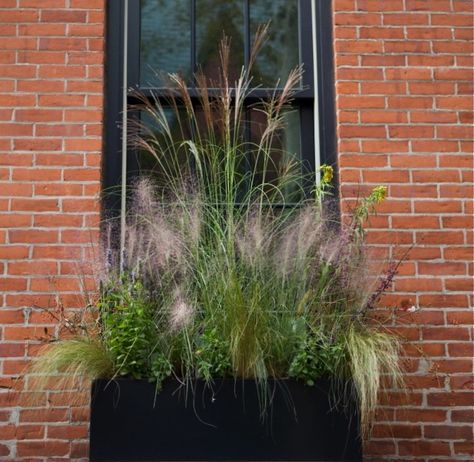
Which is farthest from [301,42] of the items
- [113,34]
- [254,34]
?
[113,34]

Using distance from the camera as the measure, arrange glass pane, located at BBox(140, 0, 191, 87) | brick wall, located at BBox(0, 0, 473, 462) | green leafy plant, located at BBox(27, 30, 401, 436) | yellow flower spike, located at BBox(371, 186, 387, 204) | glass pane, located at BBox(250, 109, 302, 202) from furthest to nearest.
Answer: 1. glass pane, located at BBox(140, 0, 191, 87)
2. glass pane, located at BBox(250, 109, 302, 202)
3. brick wall, located at BBox(0, 0, 473, 462)
4. yellow flower spike, located at BBox(371, 186, 387, 204)
5. green leafy plant, located at BBox(27, 30, 401, 436)

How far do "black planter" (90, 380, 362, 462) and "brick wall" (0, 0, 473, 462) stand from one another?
0.48 metres

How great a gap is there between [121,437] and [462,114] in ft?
7.39

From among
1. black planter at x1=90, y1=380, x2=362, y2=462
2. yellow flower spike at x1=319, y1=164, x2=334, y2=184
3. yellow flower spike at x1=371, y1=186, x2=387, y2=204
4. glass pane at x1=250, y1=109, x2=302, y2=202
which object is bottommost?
black planter at x1=90, y1=380, x2=362, y2=462

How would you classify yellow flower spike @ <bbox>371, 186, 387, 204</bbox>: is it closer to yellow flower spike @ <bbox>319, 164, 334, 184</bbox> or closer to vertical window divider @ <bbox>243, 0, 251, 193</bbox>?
yellow flower spike @ <bbox>319, 164, 334, 184</bbox>

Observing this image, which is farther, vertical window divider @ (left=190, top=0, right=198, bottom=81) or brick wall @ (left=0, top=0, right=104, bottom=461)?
vertical window divider @ (left=190, top=0, right=198, bottom=81)

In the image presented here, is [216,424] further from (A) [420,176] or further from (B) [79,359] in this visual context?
(A) [420,176]

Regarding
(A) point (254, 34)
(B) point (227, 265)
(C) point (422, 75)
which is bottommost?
(B) point (227, 265)

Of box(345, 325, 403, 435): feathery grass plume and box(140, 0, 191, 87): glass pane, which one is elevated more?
box(140, 0, 191, 87): glass pane

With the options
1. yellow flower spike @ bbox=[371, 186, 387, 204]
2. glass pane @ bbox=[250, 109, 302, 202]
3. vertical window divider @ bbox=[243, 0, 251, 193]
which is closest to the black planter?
yellow flower spike @ bbox=[371, 186, 387, 204]

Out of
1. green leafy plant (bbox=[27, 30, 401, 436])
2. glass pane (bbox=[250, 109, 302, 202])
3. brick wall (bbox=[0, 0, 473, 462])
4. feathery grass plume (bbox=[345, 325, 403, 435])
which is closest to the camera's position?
feathery grass plume (bbox=[345, 325, 403, 435])

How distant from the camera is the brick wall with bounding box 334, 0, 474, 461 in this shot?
3877mm

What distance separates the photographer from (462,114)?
166 inches

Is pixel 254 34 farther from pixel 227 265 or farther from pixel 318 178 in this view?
pixel 227 265
